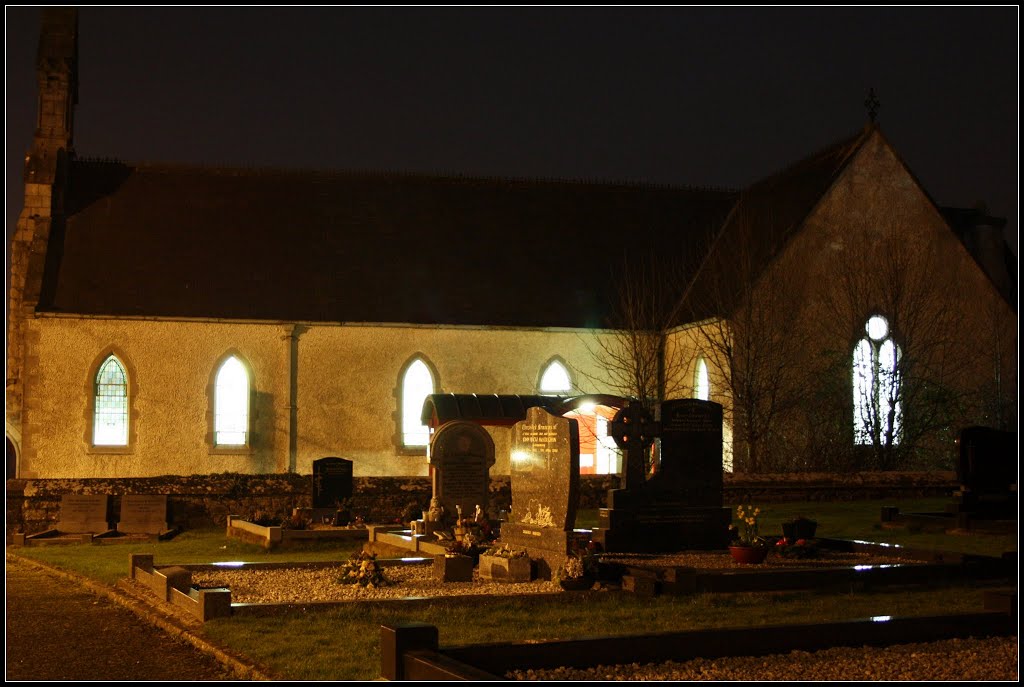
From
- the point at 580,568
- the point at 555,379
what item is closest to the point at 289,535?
the point at 580,568

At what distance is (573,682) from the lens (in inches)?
341

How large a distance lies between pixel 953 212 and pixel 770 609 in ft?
99.2

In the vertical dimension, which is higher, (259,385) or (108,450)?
(259,385)

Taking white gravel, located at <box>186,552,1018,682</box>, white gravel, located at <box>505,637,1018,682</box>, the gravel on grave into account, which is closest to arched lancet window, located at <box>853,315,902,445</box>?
the gravel on grave

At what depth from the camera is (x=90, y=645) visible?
10672mm

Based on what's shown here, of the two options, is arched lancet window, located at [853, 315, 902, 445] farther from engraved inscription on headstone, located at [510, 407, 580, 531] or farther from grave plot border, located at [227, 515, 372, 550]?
engraved inscription on headstone, located at [510, 407, 580, 531]

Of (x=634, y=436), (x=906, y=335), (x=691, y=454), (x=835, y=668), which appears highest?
(x=906, y=335)

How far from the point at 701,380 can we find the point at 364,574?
20049mm

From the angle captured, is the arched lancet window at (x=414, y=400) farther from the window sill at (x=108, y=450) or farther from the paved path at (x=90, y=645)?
the paved path at (x=90, y=645)

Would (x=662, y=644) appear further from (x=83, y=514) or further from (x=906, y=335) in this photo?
(x=906, y=335)

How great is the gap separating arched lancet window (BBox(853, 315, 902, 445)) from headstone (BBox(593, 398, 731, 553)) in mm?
14221

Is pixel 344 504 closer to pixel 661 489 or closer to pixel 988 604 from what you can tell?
pixel 661 489

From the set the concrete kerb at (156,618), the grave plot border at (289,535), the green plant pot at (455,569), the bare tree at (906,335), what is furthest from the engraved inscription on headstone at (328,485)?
the bare tree at (906,335)

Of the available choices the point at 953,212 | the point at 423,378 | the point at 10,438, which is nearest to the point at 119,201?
the point at 10,438
